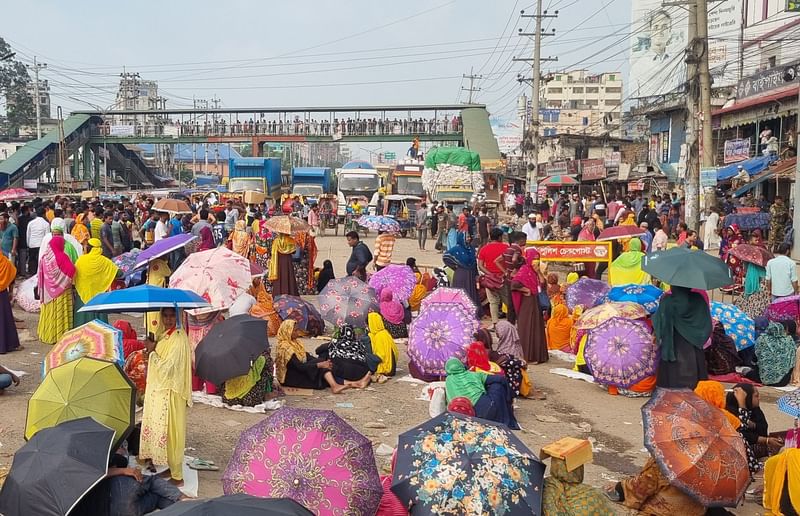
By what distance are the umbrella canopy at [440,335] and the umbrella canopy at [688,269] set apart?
2000 millimetres

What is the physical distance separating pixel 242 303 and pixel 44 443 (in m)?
5.16

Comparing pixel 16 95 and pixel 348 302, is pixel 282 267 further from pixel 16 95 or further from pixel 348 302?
pixel 16 95

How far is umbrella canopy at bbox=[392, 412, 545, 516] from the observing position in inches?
193

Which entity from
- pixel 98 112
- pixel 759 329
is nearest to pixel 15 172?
pixel 98 112

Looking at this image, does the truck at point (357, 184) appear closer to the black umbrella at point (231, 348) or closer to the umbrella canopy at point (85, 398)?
the black umbrella at point (231, 348)

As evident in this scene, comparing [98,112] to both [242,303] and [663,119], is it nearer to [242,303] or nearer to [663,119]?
[663,119]

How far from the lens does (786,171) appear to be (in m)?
23.5

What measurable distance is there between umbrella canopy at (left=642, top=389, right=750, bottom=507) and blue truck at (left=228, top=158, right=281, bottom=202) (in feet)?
116

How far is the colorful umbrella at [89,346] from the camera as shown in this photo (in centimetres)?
702

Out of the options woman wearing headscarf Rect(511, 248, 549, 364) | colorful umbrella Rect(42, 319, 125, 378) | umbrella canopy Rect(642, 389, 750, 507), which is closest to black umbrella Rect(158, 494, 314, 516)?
umbrella canopy Rect(642, 389, 750, 507)

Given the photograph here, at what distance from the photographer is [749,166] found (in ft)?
87.8

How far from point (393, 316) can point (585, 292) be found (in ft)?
8.81

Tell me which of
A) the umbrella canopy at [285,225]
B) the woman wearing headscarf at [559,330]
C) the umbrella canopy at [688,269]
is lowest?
the woman wearing headscarf at [559,330]

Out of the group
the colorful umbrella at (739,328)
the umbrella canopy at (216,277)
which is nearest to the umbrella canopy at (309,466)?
the umbrella canopy at (216,277)
